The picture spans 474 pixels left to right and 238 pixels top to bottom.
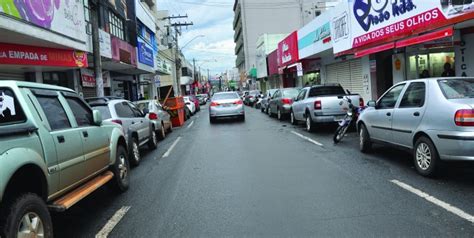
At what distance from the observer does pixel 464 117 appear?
20.8 ft

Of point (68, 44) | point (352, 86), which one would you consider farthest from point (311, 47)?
point (68, 44)

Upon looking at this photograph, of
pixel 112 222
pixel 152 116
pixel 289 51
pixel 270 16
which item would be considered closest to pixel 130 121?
pixel 152 116

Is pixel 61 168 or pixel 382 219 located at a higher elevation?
pixel 61 168

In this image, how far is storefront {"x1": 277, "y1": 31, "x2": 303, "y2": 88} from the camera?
31.1 meters

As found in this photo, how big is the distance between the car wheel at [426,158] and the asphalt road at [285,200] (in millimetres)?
153

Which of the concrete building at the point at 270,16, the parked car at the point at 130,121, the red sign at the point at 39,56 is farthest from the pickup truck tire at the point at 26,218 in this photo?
the concrete building at the point at 270,16

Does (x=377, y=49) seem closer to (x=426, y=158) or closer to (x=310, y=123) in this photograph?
(x=310, y=123)

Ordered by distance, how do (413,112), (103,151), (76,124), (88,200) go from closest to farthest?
1. (76,124)
2. (103,151)
3. (88,200)
4. (413,112)

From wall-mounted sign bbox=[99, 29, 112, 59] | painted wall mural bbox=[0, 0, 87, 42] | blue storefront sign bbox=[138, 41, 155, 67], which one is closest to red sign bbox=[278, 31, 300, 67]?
blue storefront sign bbox=[138, 41, 155, 67]

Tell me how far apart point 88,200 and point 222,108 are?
1460cm

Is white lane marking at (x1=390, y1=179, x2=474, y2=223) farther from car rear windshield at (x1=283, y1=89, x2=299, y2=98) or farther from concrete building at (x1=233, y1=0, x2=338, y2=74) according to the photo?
concrete building at (x1=233, y1=0, x2=338, y2=74)

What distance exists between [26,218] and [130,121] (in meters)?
6.45

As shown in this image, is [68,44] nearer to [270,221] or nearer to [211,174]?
[211,174]

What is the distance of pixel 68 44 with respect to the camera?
14.6 m
